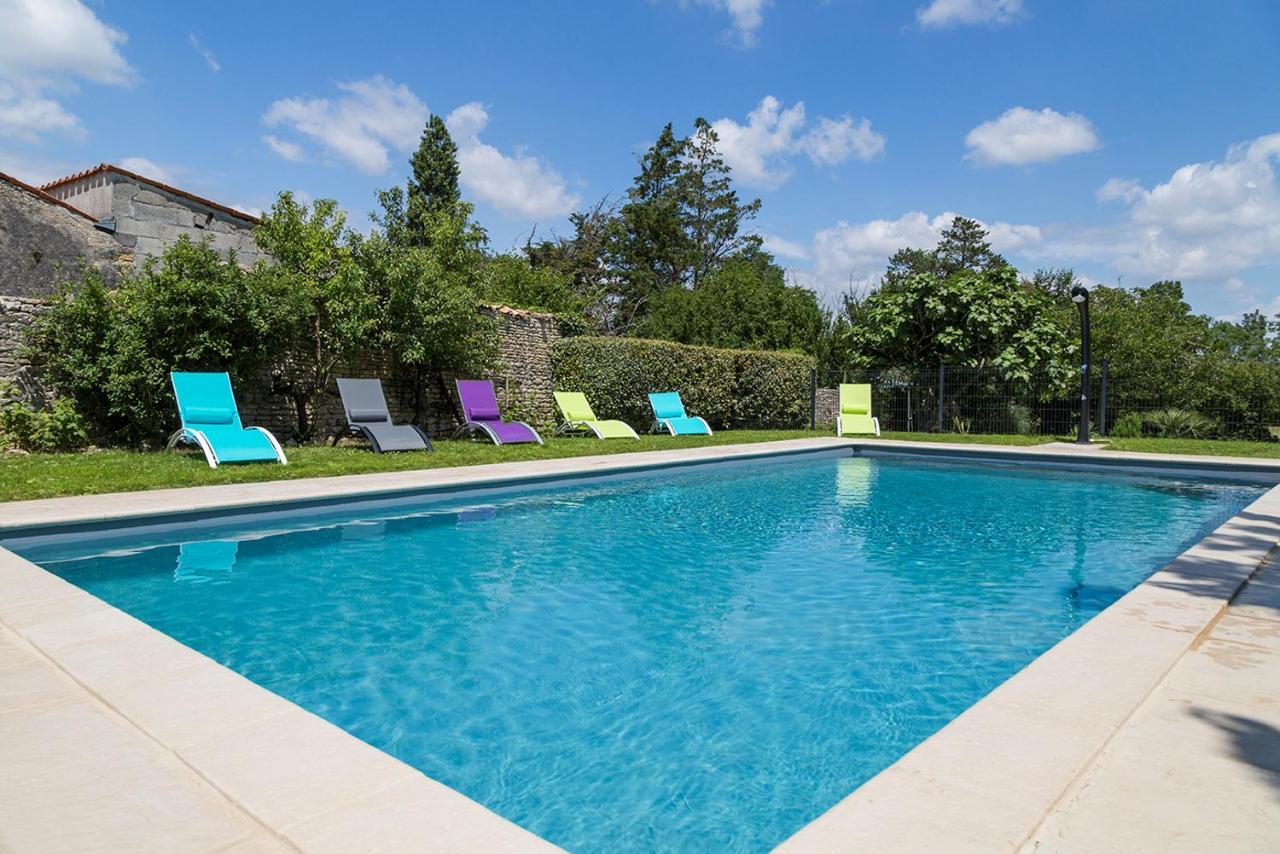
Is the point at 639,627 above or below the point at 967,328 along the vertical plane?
below

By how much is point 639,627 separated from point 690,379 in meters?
13.0

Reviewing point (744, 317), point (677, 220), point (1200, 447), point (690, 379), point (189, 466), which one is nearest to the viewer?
point (189, 466)

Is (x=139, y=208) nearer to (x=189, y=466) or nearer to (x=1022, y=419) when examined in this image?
(x=189, y=466)

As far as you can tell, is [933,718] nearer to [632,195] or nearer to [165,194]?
[165,194]

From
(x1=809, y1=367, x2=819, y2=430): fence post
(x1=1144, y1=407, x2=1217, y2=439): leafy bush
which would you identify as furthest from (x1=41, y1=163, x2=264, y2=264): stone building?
(x1=1144, y1=407, x2=1217, y2=439): leafy bush

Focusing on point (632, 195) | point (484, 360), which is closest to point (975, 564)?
point (484, 360)

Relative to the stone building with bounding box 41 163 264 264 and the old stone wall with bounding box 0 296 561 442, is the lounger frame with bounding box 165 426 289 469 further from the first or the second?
the stone building with bounding box 41 163 264 264

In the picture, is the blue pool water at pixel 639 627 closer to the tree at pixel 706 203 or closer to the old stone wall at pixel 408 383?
the old stone wall at pixel 408 383

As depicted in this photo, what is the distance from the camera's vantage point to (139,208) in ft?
44.1

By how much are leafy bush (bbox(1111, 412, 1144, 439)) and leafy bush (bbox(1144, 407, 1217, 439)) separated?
0.84 ft

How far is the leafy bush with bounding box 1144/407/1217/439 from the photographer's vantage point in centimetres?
1572

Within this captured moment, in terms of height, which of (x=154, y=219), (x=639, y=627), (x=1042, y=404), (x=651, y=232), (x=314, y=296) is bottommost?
(x=639, y=627)

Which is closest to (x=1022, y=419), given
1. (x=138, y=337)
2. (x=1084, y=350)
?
(x=1084, y=350)

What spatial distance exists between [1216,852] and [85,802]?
2646 millimetres
